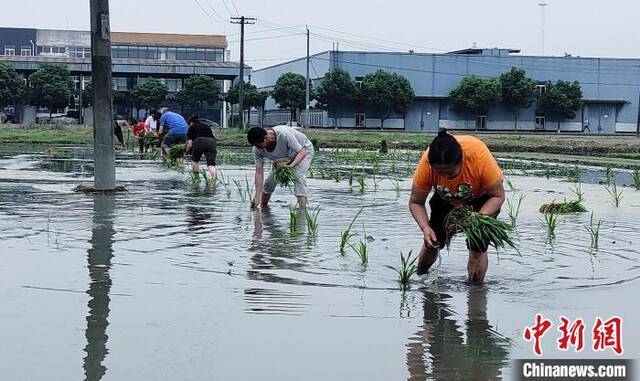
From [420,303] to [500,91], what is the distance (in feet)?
232

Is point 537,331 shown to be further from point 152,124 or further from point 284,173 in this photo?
point 152,124

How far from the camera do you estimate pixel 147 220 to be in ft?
36.6

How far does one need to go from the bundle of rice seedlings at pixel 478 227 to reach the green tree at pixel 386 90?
67.3 meters

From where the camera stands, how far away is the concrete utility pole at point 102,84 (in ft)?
46.1

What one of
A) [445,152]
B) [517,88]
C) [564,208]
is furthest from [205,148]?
[517,88]

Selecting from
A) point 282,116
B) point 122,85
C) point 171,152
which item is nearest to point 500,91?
point 282,116

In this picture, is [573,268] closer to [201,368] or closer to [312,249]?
[312,249]

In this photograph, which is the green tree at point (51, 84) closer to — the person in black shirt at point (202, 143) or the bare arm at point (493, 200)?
the person in black shirt at point (202, 143)

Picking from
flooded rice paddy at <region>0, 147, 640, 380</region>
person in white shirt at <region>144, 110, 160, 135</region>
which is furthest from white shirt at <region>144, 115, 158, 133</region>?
flooded rice paddy at <region>0, 147, 640, 380</region>

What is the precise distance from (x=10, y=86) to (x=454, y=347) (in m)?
68.2

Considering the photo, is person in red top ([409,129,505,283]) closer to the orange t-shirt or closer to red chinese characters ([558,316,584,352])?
the orange t-shirt

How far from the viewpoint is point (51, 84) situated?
6912 cm

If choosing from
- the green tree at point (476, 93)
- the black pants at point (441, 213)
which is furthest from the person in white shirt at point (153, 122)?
the green tree at point (476, 93)


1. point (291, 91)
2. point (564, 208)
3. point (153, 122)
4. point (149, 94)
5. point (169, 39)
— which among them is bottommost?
point (564, 208)
